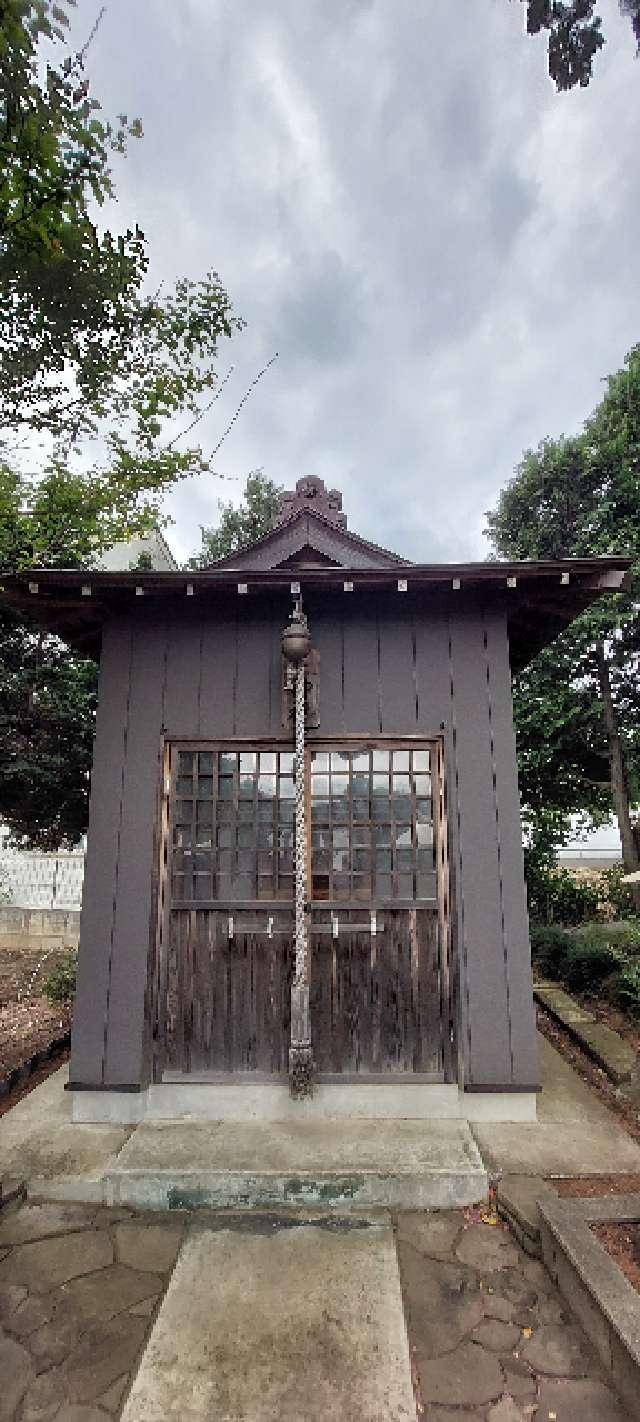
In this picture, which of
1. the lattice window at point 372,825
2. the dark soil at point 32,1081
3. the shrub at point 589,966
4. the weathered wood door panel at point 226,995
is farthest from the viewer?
the shrub at point 589,966

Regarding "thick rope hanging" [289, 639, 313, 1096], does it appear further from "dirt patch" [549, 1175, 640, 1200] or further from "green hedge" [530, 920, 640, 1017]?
"green hedge" [530, 920, 640, 1017]

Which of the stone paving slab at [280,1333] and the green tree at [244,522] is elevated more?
the green tree at [244,522]

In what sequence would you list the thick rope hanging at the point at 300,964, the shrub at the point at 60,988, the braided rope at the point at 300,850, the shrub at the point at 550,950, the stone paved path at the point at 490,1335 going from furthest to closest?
1. the shrub at the point at 550,950
2. the shrub at the point at 60,988
3. the braided rope at the point at 300,850
4. the thick rope hanging at the point at 300,964
5. the stone paved path at the point at 490,1335

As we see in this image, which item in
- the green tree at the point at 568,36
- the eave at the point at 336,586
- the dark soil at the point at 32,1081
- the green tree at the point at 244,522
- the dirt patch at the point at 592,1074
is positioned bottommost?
the dark soil at the point at 32,1081

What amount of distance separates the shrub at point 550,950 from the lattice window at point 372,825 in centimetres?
389

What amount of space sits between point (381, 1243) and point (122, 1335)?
1.23 metres

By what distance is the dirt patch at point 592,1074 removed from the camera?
3791mm

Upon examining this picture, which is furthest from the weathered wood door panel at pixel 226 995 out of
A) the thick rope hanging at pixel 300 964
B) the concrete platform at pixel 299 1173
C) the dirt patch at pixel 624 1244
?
the dirt patch at pixel 624 1244

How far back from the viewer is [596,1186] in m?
3.00

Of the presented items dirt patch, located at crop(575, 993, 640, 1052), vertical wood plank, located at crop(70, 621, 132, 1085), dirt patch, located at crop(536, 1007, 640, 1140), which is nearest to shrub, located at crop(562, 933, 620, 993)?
dirt patch, located at crop(575, 993, 640, 1052)

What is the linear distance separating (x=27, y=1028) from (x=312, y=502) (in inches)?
239

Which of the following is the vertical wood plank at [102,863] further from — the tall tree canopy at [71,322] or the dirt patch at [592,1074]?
the dirt patch at [592,1074]

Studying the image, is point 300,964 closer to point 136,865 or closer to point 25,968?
point 136,865

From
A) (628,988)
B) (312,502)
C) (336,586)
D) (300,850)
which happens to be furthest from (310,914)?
(628,988)
